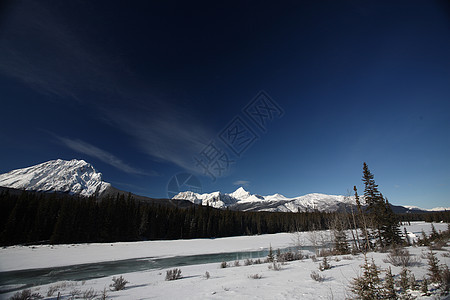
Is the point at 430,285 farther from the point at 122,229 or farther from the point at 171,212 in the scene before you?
the point at 171,212

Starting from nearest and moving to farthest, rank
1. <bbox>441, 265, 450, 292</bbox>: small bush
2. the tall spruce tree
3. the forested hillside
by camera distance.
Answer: <bbox>441, 265, 450, 292</bbox>: small bush → the tall spruce tree → the forested hillside

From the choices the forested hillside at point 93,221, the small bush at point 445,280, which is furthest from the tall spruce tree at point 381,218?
the small bush at point 445,280

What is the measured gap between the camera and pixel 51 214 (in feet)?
169

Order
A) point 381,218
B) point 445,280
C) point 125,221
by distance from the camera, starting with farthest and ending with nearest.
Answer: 1. point 125,221
2. point 381,218
3. point 445,280

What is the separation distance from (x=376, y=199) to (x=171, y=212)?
6554cm

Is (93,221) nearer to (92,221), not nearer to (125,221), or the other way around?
(92,221)

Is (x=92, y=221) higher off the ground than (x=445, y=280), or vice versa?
(x=92, y=221)

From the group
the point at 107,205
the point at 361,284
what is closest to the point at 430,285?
the point at 361,284

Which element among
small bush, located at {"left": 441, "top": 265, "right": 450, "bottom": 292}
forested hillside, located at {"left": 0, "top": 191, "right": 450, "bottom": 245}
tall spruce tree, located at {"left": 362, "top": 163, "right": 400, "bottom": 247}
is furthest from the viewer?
forested hillside, located at {"left": 0, "top": 191, "right": 450, "bottom": 245}

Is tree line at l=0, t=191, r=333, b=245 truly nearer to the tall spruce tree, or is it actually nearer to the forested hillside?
the forested hillside

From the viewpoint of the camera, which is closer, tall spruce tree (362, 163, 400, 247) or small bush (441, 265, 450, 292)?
small bush (441, 265, 450, 292)

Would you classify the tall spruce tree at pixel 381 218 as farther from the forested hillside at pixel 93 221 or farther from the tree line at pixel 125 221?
→ the forested hillside at pixel 93 221

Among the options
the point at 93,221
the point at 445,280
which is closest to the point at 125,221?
the point at 93,221

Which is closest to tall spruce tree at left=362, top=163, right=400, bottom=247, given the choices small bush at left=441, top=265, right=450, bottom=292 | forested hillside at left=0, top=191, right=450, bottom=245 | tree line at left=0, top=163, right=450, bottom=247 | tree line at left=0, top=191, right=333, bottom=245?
tree line at left=0, top=163, right=450, bottom=247
